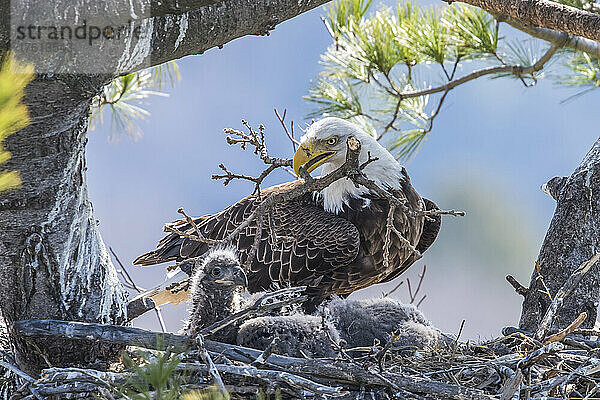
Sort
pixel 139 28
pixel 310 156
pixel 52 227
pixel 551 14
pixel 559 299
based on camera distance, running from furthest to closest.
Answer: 1. pixel 310 156
2. pixel 551 14
3. pixel 559 299
4. pixel 52 227
5. pixel 139 28

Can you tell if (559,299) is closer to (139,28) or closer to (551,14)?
(551,14)

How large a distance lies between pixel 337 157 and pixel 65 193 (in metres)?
1.85

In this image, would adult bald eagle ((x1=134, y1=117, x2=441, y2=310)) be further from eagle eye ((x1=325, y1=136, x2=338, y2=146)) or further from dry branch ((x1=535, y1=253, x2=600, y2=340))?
dry branch ((x1=535, y1=253, x2=600, y2=340))

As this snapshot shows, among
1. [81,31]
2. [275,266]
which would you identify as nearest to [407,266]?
[275,266]

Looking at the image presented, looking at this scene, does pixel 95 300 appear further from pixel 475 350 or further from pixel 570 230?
pixel 570 230

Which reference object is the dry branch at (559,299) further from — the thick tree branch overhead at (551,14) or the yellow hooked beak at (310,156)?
the yellow hooked beak at (310,156)

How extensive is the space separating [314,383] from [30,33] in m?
1.30

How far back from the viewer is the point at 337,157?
13.2ft

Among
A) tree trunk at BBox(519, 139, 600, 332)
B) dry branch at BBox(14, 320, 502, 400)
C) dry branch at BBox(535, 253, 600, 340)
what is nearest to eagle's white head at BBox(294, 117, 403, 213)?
tree trunk at BBox(519, 139, 600, 332)

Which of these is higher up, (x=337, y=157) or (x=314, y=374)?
(x=337, y=157)

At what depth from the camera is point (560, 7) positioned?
129 inches

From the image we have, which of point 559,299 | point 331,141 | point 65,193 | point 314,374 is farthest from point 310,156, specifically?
point 314,374

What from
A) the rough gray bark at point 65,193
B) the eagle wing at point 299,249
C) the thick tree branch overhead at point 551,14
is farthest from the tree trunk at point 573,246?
the rough gray bark at point 65,193

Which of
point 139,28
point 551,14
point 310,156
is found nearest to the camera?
point 139,28
